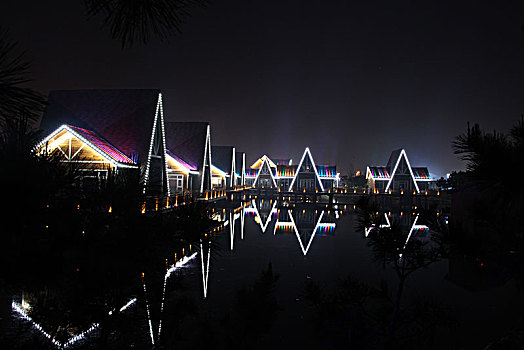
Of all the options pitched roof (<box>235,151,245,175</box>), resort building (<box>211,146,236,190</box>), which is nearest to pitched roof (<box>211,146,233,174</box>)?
resort building (<box>211,146,236,190</box>)

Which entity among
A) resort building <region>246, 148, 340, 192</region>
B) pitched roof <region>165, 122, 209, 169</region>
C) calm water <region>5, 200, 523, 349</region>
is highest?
pitched roof <region>165, 122, 209, 169</region>

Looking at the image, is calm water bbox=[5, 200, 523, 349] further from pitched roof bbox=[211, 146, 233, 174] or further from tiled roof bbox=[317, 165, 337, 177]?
pitched roof bbox=[211, 146, 233, 174]

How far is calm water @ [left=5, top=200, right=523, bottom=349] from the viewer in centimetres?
308

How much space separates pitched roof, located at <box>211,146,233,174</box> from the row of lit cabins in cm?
558

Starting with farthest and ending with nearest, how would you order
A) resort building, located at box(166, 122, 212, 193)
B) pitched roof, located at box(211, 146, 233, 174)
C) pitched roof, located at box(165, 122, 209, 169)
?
1. pitched roof, located at box(211, 146, 233, 174)
2. pitched roof, located at box(165, 122, 209, 169)
3. resort building, located at box(166, 122, 212, 193)

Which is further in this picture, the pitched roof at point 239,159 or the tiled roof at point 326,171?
the pitched roof at point 239,159

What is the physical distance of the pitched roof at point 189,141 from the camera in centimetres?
3369

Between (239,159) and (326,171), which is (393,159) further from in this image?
(239,159)

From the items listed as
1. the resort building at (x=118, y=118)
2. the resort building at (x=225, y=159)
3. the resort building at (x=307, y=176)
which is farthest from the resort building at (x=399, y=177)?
the resort building at (x=118, y=118)

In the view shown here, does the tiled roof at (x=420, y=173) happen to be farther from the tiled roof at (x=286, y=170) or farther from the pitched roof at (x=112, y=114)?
the pitched roof at (x=112, y=114)

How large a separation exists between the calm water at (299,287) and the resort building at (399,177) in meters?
30.9

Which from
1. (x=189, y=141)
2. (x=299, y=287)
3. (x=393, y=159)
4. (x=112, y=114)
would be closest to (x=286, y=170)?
(x=393, y=159)

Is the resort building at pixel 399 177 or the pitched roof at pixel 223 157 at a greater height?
the pitched roof at pixel 223 157

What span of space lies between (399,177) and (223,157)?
2583 cm
